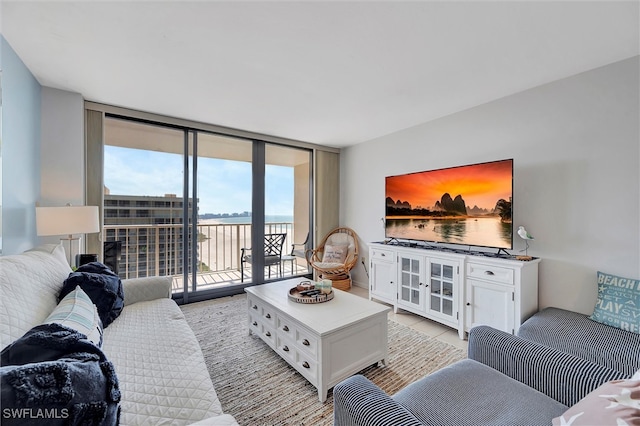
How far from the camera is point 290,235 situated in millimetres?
4848

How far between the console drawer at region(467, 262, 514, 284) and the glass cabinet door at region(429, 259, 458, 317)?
0.48ft

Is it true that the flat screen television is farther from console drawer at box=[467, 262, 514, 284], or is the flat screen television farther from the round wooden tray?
the round wooden tray

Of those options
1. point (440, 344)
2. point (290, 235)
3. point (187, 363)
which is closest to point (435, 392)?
point (187, 363)

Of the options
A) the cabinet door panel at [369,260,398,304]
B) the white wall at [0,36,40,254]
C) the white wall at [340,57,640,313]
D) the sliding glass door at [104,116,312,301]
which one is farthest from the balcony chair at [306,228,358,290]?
the white wall at [0,36,40,254]

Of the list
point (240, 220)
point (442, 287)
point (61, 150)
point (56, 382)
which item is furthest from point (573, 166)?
point (61, 150)

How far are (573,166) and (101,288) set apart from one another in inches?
151

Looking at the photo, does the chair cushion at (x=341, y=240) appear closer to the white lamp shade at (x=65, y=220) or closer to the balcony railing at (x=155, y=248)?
the balcony railing at (x=155, y=248)

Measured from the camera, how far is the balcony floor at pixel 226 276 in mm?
3609

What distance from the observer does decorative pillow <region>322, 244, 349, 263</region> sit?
4.15 m

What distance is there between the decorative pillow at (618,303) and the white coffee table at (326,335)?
1549mm

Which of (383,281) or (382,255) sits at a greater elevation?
(382,255)

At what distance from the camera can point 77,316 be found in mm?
1206

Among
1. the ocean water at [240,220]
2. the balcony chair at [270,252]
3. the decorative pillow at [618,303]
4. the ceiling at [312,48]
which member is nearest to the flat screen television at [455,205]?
the decorative pillow at [618,303]

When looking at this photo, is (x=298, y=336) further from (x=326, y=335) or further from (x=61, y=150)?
(x=61, y=150)
